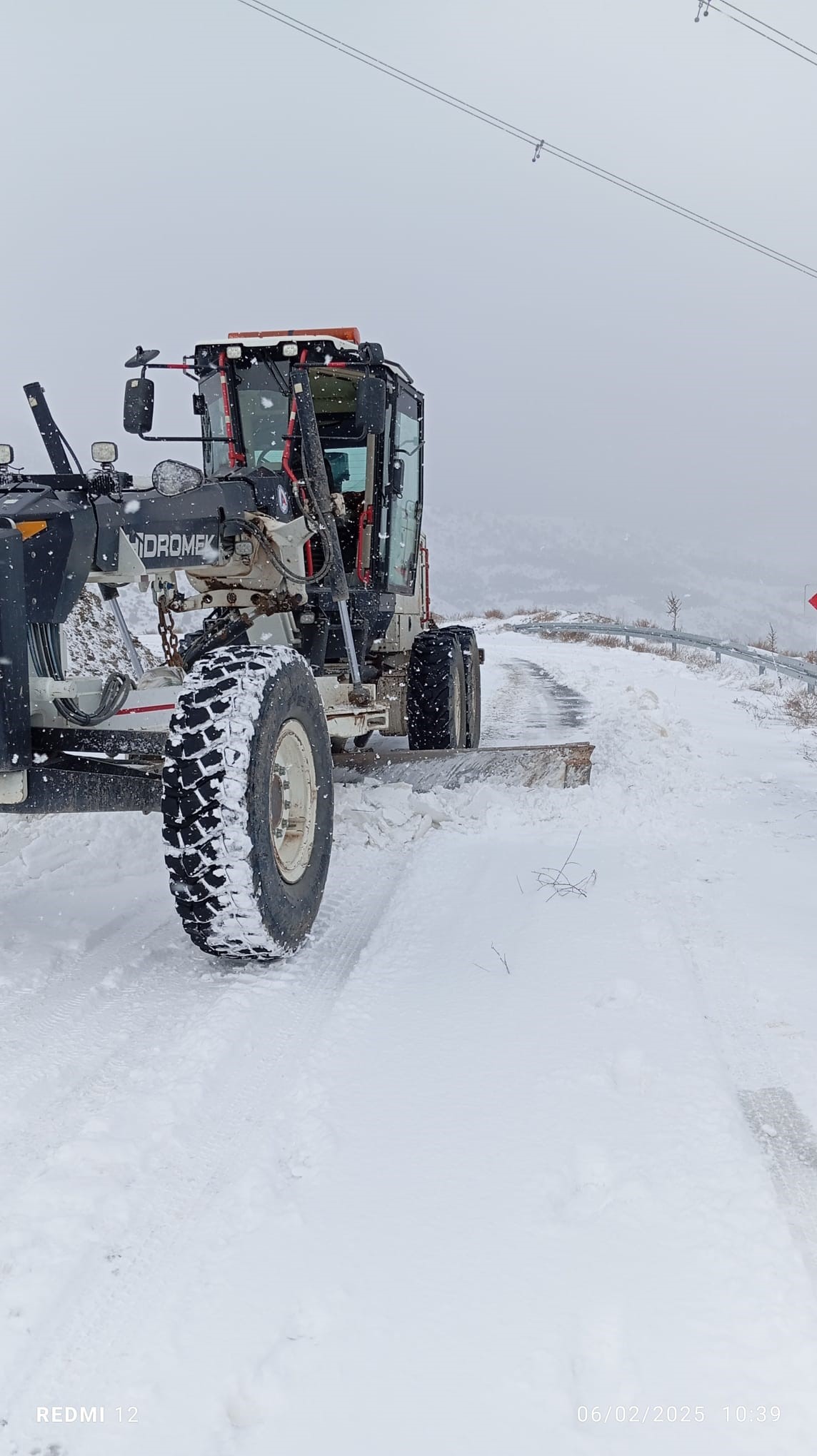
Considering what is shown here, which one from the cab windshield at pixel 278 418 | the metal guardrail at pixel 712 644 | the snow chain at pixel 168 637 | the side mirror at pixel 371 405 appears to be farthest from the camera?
the metal guardrail at pixel 712 644

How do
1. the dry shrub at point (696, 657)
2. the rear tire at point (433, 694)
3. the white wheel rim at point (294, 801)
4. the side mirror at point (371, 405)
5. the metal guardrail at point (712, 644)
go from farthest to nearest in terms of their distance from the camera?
the dry shrub at point (696, 657) → the metal guardrail at point (712, 644) → the rear tire at point (433, 694) → the side mirror at point (371, 405) → the white wheel rim at point (294, 801)

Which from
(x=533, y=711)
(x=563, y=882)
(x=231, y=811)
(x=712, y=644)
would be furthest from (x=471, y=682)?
(x=712, y=644)

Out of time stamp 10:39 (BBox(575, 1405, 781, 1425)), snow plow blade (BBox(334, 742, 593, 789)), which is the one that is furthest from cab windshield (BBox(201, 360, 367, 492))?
time stamp 10:39 (BBox(575, 1405, 781, 1425))

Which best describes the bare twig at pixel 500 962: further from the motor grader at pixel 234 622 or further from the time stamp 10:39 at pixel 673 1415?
the time stamp 10:39 at pixel 673 1415

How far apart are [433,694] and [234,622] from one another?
2245 mm

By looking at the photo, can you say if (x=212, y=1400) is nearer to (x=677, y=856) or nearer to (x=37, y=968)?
(x=37, y=968)

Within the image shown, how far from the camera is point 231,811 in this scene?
3.24 metres

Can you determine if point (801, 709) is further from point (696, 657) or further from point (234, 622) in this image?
point (696, 657)

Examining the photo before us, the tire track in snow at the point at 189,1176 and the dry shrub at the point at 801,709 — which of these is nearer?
the tire track in snow at the point at 189,1176

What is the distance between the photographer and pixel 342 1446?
149 centimetres

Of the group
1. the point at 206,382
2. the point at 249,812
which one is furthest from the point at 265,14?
the point at 249,812

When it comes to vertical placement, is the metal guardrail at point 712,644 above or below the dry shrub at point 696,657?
above

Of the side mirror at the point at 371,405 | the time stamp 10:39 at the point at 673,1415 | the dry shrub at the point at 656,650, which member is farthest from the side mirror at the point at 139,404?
the dry shrub at the point at 656,650

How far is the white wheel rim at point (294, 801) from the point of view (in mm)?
3756
